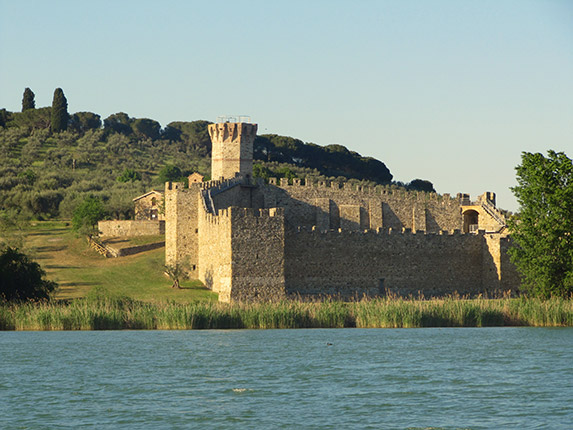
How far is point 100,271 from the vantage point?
167 ft

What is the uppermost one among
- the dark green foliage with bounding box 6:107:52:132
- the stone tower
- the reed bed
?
the dark green foliage with bounding box 6:107:52:132

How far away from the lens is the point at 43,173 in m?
85.4

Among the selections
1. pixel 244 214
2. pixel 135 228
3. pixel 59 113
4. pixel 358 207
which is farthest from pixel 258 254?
pixel 59 113

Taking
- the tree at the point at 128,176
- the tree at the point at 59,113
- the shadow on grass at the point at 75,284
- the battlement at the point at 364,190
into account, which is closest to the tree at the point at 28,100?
the tree at the point at 59,113

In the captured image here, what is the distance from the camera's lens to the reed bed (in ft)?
113

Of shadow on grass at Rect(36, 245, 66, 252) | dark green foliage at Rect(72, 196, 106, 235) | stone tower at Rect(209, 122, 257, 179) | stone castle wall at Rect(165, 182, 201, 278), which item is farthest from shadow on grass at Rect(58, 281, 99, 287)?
stone tower at Rect(209, 122, 257, 179)

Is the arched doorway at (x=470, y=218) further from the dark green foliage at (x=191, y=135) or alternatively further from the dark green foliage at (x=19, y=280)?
the dark green foliage at (x=191, y=135)

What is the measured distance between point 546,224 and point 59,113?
76.5 meters

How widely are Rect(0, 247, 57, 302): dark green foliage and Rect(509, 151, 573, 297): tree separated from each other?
19357 mm

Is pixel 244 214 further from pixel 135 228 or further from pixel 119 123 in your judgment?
pixel 119 123

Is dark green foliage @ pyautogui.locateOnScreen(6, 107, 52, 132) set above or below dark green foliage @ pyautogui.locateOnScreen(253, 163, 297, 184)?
above

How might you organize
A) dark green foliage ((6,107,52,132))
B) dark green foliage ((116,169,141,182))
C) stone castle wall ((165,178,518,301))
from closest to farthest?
1. stone castle wall ((165,178,518,301))
2. dark green foliage ((116,169,141,182))
3. dark green foliage ((6,107,52,132))

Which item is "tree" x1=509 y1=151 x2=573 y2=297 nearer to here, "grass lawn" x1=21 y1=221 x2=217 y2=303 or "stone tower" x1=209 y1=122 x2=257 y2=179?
"grass lawn" x1=21 y1=221 x2=217 y2=303

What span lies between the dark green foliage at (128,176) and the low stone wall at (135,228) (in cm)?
2598
